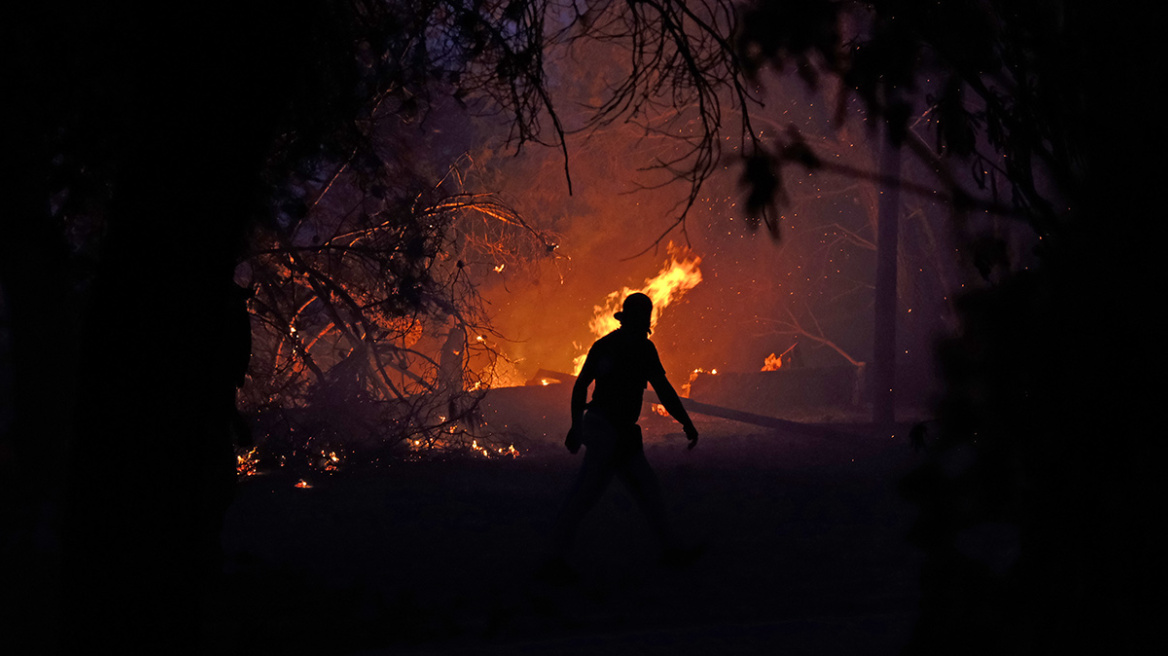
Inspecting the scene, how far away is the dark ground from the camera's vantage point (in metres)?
4.60

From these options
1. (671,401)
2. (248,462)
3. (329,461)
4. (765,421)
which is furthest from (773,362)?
(671,401)

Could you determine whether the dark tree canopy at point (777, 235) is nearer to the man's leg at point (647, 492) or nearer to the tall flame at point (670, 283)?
the man's leg at point (647, 492)

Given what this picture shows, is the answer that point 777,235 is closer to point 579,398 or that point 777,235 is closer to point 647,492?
point 579,398

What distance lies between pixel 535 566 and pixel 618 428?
1.24m

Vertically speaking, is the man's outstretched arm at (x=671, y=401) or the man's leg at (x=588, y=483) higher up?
the man's outstretched arm at (x=671, y=401)

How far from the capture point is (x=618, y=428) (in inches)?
240

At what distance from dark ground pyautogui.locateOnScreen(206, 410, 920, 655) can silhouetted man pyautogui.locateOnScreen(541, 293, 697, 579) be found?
1.33 ft

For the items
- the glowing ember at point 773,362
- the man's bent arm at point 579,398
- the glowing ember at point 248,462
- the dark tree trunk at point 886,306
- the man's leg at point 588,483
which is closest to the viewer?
the man's leg at point 588,483

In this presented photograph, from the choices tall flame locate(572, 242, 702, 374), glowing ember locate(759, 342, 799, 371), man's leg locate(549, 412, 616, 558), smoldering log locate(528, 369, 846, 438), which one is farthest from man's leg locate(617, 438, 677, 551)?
tall flame locate(572, 242, 702, 374)

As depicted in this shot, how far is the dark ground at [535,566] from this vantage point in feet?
15.1

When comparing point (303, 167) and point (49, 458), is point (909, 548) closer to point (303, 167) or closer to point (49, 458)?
point (303, 167)

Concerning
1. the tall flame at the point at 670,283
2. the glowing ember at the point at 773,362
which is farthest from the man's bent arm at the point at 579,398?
the tall flame at the point at 670,283

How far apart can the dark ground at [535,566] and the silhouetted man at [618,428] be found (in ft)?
1.33

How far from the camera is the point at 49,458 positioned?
22.5ft
